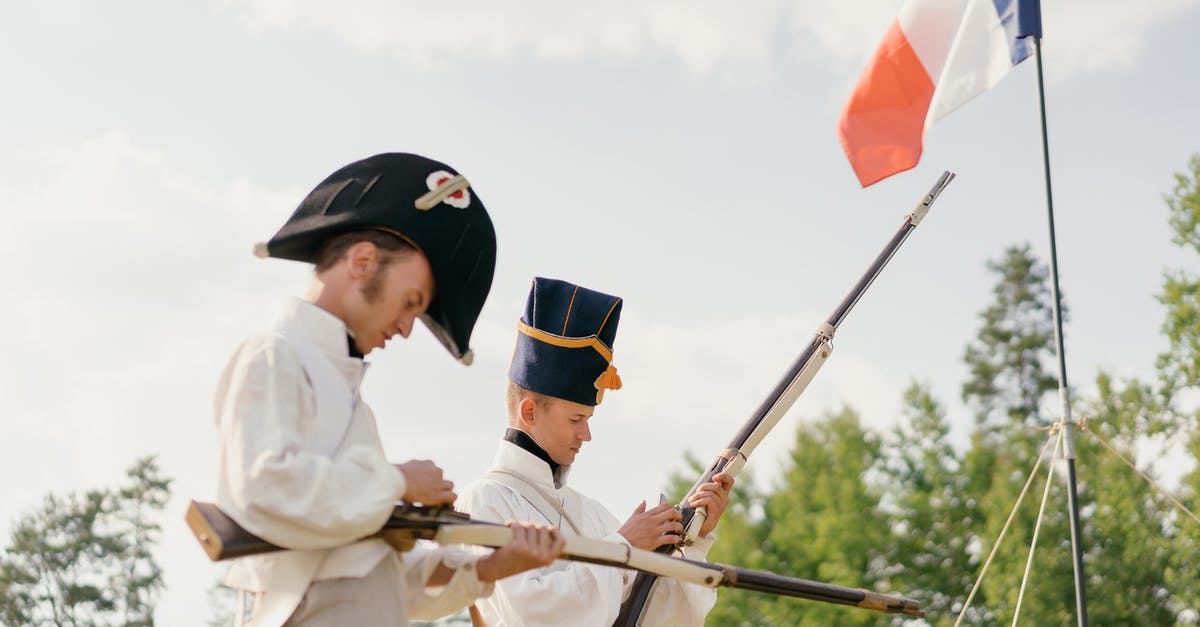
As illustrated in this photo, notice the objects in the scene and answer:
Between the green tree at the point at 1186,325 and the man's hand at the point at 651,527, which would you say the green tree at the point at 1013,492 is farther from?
the man's hand at the point at 651,527

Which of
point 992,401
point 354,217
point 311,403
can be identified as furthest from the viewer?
point 992,401

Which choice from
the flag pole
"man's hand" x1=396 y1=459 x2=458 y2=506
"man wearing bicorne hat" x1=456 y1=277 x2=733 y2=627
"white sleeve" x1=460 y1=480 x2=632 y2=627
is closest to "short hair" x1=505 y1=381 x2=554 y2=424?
"man wearing bicorne hat" x1=456 y1=277 x2=733 y2=627

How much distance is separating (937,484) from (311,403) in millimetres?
36258

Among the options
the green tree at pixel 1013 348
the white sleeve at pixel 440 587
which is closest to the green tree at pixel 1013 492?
the green tree at pixel 1013 348

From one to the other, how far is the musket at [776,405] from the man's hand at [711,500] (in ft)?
0.08

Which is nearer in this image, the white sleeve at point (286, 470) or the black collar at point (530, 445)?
the white sleeve at point (286, 470)

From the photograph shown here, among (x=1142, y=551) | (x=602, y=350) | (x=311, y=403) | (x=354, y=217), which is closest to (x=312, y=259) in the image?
(x=354, y=217)

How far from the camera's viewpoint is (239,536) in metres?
3.28

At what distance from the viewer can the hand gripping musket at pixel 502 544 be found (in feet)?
10.8

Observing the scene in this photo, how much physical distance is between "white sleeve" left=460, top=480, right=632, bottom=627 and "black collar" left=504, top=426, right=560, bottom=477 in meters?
0.41

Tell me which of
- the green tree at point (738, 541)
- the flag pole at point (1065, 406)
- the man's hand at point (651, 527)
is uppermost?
the green tree at point (738, 541)

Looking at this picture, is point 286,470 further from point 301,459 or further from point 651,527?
point 651,527

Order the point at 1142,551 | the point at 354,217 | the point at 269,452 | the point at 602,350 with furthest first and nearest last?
the point at 1142,551 < the point at 602,350 < the point at 354,217 < the point at 269,452

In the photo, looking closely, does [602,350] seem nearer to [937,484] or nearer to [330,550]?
[330,550]
